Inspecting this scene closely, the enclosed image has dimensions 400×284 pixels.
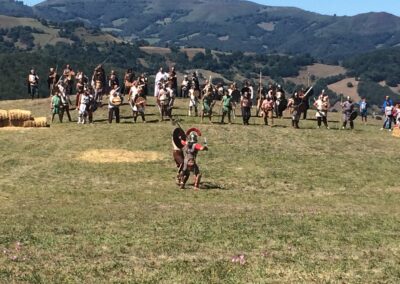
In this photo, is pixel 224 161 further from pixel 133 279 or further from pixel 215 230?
pixel 133 279

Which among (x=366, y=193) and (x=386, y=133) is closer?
(x=366, y=193)

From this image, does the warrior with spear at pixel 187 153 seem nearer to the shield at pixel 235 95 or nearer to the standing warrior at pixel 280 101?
the shield at pixel 235 95

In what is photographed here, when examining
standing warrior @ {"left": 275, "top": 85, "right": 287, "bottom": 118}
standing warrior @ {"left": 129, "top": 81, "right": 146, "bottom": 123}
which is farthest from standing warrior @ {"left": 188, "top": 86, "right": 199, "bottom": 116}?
standing warrior @ {"left": 275, "top": 85, "right": 287, "bottom": 118}

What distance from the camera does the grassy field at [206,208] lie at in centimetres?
1335

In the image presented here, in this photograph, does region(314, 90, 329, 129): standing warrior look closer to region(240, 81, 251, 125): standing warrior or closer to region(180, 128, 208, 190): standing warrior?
region(240, 81, 251, 125): standing warrior

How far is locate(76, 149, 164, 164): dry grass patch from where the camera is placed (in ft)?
95.8

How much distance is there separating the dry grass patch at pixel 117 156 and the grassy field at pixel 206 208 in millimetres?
402

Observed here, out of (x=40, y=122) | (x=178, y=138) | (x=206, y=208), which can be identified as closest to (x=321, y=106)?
(x=178, y=138)

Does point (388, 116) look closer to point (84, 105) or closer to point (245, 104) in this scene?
point (245, 104)

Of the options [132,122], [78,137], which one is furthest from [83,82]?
[78,137]

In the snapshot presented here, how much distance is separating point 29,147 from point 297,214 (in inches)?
683

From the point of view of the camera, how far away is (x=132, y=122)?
1543 inches

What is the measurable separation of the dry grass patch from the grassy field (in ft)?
1.32

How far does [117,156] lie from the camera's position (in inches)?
1180
